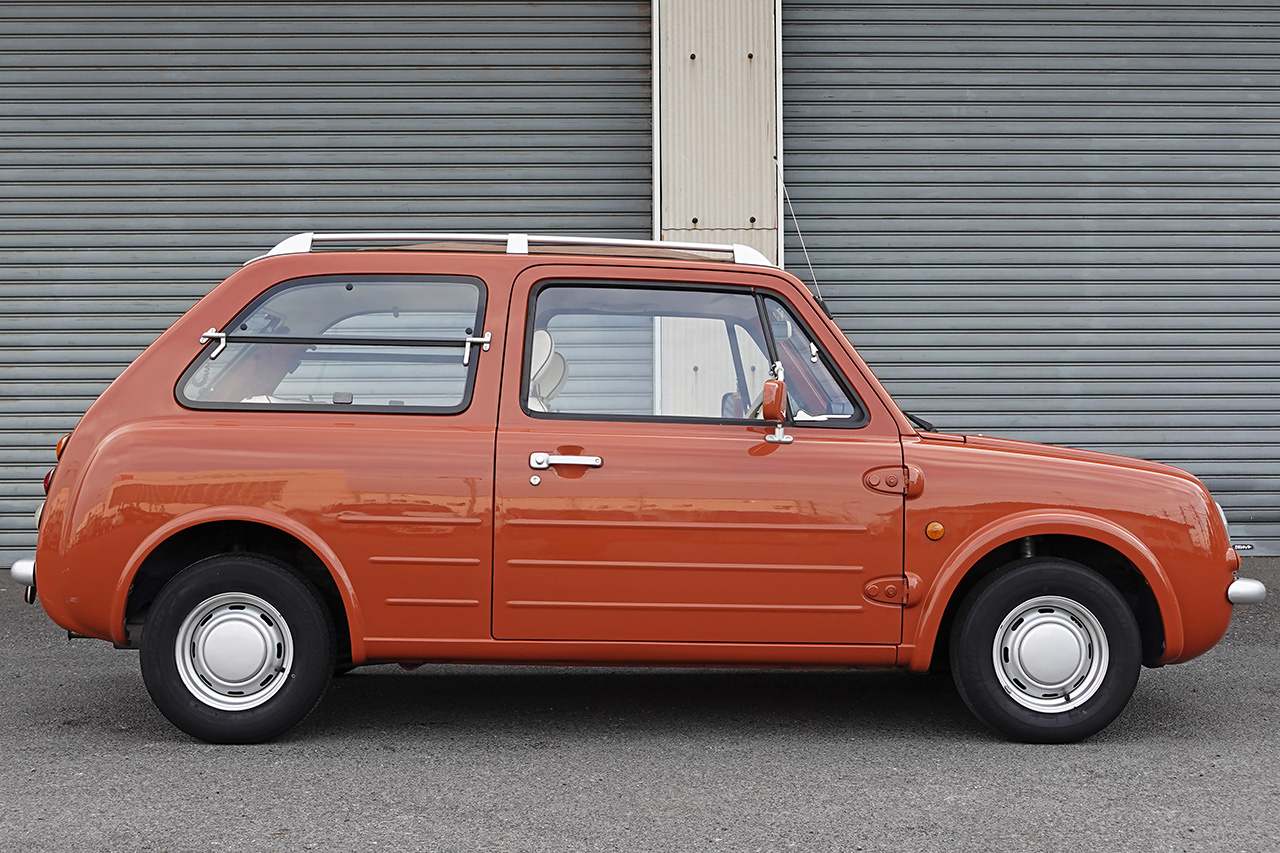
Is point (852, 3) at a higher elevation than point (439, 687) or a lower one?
higher

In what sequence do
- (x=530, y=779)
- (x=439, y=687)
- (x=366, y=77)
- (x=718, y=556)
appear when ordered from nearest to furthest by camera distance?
(x=530, y=779) < (x=718, y=556) < (x=439, y=687) < (x=366, y=77)

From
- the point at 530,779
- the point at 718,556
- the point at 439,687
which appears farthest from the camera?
the point at 439,687

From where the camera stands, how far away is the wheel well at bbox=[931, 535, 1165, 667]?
4.78 m

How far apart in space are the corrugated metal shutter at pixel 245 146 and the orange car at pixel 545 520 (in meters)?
4.79

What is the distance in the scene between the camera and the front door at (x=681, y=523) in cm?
455

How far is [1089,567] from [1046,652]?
1.36ft

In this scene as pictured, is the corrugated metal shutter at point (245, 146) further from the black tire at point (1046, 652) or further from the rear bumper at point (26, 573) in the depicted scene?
the black tire at point (1046, 652)

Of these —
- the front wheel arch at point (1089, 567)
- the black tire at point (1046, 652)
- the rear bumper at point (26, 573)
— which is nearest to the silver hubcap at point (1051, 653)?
the black tire at point (1046, 652)

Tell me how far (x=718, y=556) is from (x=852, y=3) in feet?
20.4

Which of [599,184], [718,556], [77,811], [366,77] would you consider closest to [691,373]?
[718,556]

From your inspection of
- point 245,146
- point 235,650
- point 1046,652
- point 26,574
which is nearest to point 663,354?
point 1046,652

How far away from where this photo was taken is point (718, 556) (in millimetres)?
4570

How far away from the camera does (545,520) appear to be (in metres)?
4.54

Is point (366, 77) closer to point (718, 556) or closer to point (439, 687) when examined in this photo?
point (439, 687)
